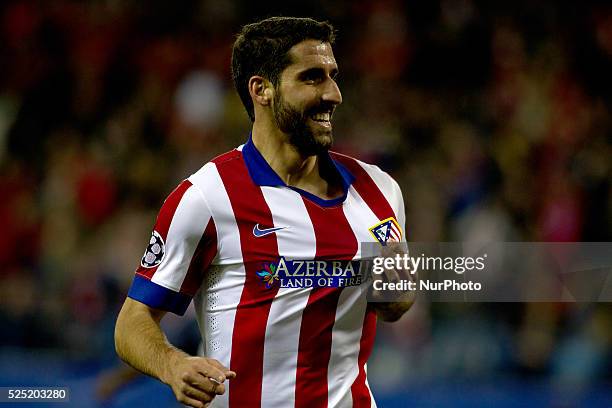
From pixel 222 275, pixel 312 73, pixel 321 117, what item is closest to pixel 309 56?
pixel 312 73

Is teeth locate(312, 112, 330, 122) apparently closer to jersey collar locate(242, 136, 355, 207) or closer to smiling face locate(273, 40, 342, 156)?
smiling face locate(273, 40, 342, 156)

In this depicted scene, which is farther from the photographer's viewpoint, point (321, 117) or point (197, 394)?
point (321, 117)

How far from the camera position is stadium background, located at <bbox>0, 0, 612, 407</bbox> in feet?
20.1

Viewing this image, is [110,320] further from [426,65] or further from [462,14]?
[462,14]

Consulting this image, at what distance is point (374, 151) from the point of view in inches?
279

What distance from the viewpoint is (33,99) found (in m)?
7.71

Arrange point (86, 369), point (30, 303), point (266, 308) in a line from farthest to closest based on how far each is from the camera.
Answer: point (30, 303) → point (86, 369) → point (266, 308)

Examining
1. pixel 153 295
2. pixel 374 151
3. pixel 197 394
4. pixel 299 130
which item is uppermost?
pixel 374 151

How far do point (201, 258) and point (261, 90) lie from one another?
0.55 metres

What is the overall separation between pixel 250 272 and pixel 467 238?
12.6ft

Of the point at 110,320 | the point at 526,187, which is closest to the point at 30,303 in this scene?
the point at 110,320

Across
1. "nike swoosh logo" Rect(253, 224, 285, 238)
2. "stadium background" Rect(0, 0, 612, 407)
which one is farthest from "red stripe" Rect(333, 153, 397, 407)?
"stadium background" Rect(0, 0, 612, 407)

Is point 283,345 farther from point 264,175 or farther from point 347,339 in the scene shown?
point 264,175

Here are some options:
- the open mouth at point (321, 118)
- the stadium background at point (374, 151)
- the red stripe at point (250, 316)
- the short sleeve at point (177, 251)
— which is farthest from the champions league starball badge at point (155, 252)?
the stadium background at point (374, 151)
